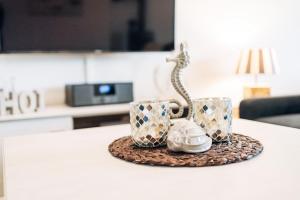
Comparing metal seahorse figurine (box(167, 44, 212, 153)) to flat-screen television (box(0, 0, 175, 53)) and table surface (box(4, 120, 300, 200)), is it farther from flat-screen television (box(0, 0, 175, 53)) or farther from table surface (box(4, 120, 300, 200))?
flat-screen television (box(0, 0, 175, 53))

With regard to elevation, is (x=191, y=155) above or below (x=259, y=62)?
below

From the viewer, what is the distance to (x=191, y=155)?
86cm

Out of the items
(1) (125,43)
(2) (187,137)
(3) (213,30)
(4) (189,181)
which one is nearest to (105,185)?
(4) (189,181)

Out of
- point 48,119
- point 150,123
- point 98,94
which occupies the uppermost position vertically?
point 150,123

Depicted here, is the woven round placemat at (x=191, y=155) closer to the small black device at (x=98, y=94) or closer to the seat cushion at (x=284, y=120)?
the seat cushion at (x=284, y=120)

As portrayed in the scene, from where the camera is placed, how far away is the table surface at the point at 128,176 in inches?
25.0

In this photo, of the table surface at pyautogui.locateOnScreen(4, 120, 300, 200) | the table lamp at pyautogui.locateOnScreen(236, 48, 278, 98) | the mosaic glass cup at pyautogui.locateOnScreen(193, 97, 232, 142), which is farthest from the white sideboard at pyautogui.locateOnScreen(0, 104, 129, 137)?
the mosaic glass cup at pyautogui.locateOnScreen(193, 97, 232, 142)

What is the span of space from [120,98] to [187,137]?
173cm

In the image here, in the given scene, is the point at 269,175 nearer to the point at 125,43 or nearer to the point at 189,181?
the point at 189,181

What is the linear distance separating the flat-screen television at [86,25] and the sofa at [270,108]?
794 mm

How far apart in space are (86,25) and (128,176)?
1.95m

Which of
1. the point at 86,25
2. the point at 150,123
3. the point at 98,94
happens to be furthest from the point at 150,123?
the point at 86,25

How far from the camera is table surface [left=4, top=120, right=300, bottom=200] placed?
25.0 inches

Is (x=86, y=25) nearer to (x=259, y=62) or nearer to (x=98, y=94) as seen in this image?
(x=98, y=94)
